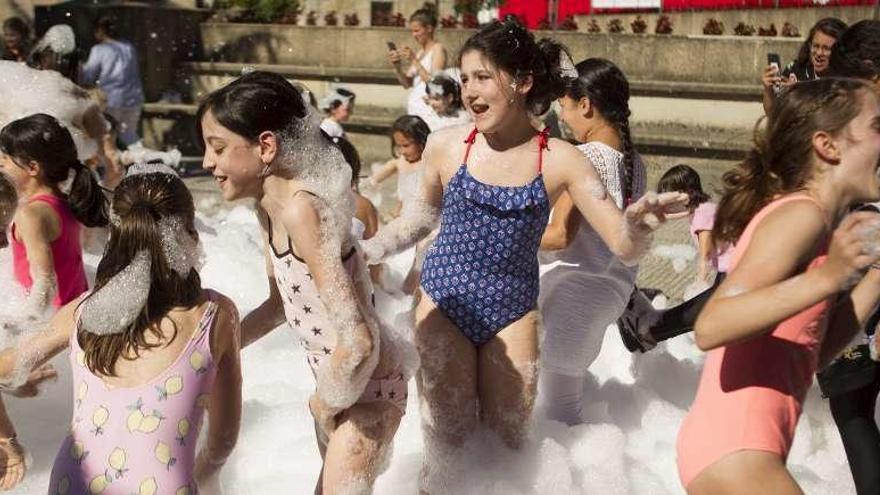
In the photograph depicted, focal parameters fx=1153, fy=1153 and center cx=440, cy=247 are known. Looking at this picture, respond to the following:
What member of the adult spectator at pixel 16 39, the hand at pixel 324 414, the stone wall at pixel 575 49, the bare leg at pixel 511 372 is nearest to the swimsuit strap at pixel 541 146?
the bare leg at pixel 511 372

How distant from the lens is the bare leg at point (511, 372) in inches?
139

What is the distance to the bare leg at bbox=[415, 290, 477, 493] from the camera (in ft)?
11.6

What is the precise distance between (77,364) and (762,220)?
64.3 inches

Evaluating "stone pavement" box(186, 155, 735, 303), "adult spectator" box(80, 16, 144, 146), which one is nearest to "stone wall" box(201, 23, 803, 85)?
"stone pavement" box(186, 155, 735, 303)

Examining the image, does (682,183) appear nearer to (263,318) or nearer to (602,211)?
(602,211)

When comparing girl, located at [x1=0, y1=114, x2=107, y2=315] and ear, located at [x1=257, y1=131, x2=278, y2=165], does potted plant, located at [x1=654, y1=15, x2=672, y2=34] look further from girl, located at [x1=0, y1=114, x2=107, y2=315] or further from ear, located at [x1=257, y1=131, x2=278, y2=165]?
ear, located at [x1=257, y1=131, x2=278, y2=165]

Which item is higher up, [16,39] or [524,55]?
[524,55]

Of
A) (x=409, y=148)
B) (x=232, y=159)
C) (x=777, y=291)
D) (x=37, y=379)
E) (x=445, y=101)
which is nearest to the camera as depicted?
(x=777, y=291)

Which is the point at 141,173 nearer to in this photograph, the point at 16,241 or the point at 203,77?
the point at 16,241

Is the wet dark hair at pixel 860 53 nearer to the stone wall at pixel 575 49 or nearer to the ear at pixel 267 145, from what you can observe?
the ear at pixel 267 145

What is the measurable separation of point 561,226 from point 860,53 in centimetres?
126

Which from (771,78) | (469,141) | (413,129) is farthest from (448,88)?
(469,141)

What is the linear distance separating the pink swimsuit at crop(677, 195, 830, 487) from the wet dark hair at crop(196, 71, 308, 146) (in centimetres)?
124

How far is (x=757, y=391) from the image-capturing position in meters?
2.51
